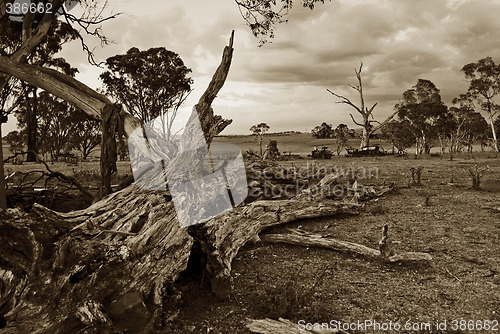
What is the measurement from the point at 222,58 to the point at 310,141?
71.5 meters

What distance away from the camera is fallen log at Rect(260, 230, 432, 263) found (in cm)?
Result: 460

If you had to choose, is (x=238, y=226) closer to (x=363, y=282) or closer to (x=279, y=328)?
(x=363, y=282)

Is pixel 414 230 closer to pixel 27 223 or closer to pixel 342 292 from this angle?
pixel 342 292

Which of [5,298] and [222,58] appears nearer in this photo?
[5,298]

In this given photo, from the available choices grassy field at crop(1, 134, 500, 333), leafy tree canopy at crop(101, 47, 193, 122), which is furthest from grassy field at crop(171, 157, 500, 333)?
leafy tree canopy at crop(101, 47, 193, 122)

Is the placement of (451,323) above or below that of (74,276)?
below

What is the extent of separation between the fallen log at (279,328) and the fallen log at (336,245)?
1.89 metres

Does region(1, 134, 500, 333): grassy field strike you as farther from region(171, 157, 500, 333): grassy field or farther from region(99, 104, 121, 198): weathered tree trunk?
region(99, 104, 121, 198): weathered tree trunk

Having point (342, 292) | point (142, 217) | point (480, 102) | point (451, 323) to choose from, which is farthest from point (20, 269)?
point (480, 102)

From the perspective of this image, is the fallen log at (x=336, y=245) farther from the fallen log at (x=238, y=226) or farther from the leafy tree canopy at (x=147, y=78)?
the leafy tree canopy at (x=147, y=78)

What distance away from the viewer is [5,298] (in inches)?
121

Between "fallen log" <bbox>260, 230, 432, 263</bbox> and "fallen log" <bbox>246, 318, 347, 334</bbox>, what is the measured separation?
1.89 metres

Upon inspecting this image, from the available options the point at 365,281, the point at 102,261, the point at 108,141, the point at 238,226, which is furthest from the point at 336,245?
the point at 108,141

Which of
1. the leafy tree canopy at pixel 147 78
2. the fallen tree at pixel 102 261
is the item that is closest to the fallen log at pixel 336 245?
the fallen tree at pixel 102 261
